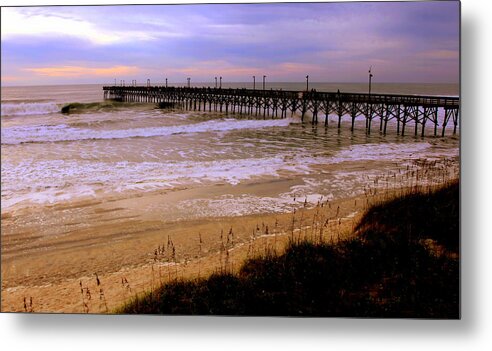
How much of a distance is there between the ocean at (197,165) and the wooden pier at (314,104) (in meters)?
0.19

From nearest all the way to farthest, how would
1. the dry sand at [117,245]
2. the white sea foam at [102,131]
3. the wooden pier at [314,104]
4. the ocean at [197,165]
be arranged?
the dry sand at [117,245]
the ocean at [197,165]
the white sea foam at [102,131]
the wooden pier at [314,104]

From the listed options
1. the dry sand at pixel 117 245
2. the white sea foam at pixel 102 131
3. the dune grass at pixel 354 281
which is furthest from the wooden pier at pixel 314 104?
the dry sand at pixel 117 245

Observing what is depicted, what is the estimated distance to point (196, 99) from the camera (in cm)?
743

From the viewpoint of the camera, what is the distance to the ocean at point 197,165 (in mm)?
4609

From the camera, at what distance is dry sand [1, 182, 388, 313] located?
14.0ft

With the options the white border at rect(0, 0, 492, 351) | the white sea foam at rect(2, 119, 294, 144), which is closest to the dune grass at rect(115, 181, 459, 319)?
the white border at rect(0, 0, 492, 351)

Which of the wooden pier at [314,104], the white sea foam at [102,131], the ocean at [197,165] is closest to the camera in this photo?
the ocean at [197,165]

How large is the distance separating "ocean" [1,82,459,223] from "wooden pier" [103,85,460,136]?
190mm

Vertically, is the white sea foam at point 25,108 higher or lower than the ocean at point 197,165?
higher

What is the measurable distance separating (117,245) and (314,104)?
12.0 feet

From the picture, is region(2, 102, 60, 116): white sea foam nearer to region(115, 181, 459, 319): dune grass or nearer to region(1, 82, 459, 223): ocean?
region(1, 82, 459, 223): ocean

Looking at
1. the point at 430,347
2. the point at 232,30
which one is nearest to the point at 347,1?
the point at 232,30

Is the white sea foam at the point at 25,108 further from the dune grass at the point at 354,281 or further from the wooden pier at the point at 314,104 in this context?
the dune grass at the point at 354,281

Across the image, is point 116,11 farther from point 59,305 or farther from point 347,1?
point 59,305
